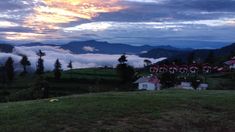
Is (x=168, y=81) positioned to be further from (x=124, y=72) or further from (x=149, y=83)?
(x=124, y=72)

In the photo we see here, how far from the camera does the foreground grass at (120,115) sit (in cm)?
1445

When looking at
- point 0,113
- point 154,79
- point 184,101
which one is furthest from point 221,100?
point 154,79

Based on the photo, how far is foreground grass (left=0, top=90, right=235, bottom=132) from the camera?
47.4 ft

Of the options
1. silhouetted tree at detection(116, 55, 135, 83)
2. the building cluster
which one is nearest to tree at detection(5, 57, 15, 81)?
silhouetted tree at detection(116, 55, 135, 83)

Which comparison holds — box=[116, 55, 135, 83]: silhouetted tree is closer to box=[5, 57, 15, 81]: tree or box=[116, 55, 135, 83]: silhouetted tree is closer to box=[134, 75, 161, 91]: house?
box=[134, 75, 161, 91]: house

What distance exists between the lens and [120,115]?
52.4 ft

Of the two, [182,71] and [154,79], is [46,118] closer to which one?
[154,79]

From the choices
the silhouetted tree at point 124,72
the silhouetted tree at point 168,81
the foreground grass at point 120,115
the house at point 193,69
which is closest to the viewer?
the foreground grass at point 120,115

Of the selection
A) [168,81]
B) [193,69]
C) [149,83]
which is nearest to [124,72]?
[149,83]

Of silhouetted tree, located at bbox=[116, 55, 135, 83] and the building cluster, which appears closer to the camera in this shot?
silhouetted tree, located at bbox=[116, 55, 135, 83]

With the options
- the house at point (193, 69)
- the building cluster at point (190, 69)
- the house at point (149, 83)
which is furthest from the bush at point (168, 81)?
the house at point (193, 69)

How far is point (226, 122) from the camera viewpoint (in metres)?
16.5

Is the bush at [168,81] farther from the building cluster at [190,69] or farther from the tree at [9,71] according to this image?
the tree at [9,71]

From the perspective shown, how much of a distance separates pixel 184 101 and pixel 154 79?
6272cm
